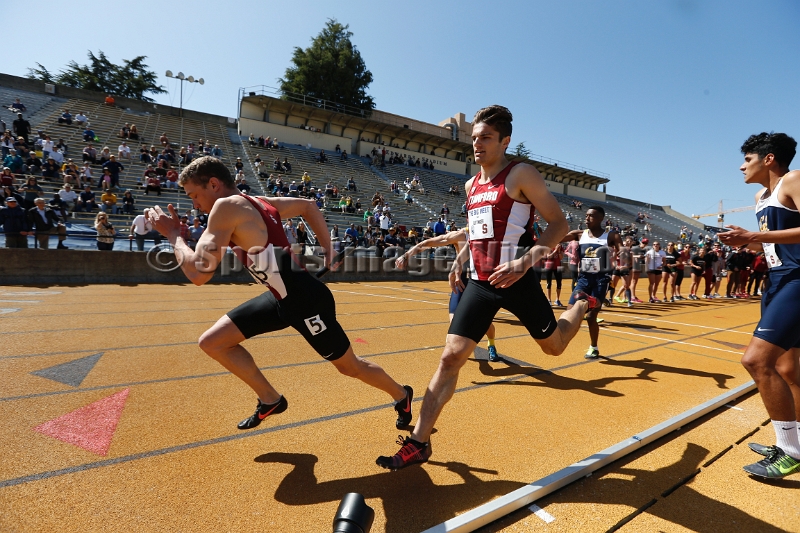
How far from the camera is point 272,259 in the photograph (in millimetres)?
2668

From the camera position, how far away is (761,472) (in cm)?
262

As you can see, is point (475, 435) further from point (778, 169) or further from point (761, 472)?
point (778, 169)

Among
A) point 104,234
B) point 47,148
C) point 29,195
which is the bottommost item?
point 104,234

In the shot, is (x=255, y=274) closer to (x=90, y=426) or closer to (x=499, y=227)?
(x=499, y=227)

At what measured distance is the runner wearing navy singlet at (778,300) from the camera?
2641mm

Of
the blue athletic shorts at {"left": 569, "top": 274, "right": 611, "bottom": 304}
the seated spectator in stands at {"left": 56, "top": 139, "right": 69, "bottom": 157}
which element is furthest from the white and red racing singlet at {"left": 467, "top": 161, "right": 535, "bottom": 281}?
the seated spectator in stands at {"left": 56, "top": 139, "right": 69, "bottom": 157}

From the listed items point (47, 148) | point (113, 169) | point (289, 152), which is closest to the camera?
point (113, 169)

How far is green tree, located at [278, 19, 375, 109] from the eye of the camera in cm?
4491

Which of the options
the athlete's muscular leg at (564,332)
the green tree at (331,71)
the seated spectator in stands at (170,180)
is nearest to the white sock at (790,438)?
the athlete's muscular leg at (564,332)

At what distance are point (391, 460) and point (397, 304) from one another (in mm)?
8038

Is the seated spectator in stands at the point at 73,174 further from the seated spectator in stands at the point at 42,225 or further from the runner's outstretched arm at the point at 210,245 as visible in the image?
the runner's outstretched arm at the point at 210,245

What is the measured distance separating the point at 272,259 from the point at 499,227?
1.53 meters

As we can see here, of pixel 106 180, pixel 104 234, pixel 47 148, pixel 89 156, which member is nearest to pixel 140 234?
pixel 104 234

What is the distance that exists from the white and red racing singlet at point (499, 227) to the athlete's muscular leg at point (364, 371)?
0.98m
